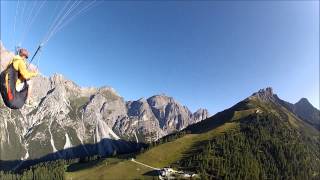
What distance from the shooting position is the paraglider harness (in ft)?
57.1

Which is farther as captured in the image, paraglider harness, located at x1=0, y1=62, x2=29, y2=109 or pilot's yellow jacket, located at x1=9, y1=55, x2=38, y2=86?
pilot's yellow jacket, located at x1=9, y1=55, x2=38, y2=86

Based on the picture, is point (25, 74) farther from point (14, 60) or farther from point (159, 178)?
point (159, 178)

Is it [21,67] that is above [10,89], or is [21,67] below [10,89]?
above

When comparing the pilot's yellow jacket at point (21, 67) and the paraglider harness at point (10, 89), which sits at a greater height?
the pilot's yellow jacket at point (21, 67)

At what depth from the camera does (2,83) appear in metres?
17.4

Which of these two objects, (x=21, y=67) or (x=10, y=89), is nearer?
(x=10, y=89)

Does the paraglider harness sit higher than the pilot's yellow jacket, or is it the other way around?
the pilot's yellow jacket

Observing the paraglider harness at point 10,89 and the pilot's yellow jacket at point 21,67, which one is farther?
the pilot's yellow jacket at point 21,67

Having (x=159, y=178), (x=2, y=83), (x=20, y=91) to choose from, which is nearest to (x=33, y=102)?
(x=20, y=91)

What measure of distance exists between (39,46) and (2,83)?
2543 millimetres

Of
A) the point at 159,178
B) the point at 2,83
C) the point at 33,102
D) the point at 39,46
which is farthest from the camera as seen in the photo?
the point at 159,178

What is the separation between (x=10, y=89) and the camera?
694 inches

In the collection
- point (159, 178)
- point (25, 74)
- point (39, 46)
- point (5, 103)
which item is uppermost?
point (39, 46)

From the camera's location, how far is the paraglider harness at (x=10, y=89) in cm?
1739
